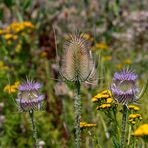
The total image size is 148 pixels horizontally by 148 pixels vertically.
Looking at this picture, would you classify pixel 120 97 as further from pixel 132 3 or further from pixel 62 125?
pixel 132 3

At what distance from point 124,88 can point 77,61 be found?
281mm

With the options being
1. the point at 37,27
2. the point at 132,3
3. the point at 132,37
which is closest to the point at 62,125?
the point at 37,27

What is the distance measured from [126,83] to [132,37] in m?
5.45

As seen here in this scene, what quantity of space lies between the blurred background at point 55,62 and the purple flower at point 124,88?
159 millimetres

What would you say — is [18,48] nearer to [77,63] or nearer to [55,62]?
[55,62]

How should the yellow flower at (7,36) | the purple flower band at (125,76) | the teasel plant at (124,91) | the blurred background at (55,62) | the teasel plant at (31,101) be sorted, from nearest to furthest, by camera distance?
1. the teasel plant at (124,91)
2. the purple flower band at (125,76)
3. the teasel plant at (31,101)
4. the blurred background at (55,62)
5. the yellow flower at (7,36)

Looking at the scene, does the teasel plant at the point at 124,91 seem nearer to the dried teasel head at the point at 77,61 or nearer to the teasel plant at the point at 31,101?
the dried teasel head at the point at 77,61

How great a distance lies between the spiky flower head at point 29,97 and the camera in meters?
2.34

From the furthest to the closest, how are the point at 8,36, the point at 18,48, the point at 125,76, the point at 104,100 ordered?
the point at 18,48, the point at 8,36, the point at 104,100, the point at 125,76

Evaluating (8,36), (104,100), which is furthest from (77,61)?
(8,36)

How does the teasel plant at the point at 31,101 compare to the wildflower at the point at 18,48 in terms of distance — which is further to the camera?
the wildflower at the point at 18,48

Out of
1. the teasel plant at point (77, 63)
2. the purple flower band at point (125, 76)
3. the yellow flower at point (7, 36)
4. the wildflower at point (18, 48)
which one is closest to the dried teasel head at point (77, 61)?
the teasel plant at point (77, 63)

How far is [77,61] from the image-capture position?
2293 mm

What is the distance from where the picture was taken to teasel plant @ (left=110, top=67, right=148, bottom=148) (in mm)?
2111
